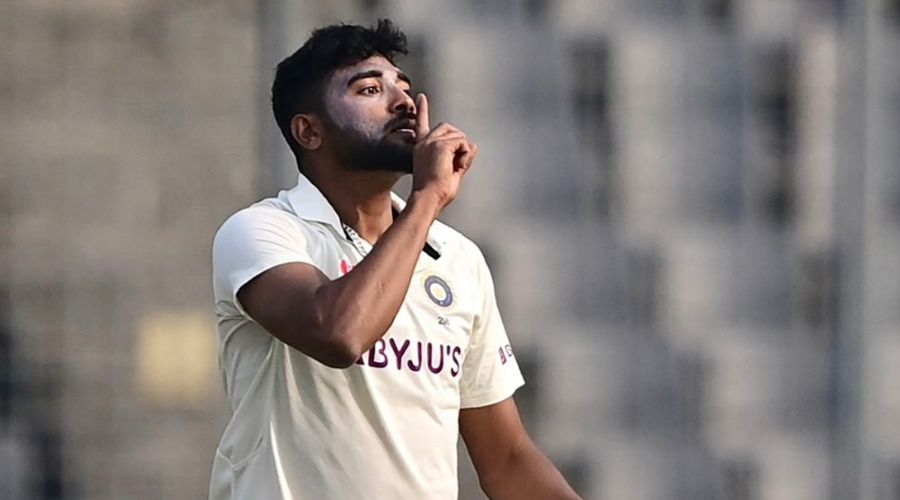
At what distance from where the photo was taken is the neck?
329 centimetres

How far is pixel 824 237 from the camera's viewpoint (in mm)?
5246

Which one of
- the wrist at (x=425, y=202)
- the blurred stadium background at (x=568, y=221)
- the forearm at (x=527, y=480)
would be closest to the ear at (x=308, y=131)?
the wrist at (x=425, y=202)

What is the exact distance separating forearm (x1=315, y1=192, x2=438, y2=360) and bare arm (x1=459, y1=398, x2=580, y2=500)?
0.63m

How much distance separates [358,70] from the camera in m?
3.37

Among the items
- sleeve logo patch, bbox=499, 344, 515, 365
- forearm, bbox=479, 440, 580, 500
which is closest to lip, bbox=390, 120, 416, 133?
sleeve logo patch, bbox=499, 344, 515, 365

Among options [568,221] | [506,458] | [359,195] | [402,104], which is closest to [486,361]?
[506,458]

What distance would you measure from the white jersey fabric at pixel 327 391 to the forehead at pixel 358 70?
9.8 inches

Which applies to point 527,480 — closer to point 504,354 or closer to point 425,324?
point 504,354

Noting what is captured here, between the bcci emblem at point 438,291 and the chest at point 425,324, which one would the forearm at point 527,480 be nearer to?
the chest at point 425,324

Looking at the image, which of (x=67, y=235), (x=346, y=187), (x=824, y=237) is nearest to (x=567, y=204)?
(x=824, y=237)

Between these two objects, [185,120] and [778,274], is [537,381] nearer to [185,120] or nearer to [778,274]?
[778,274]

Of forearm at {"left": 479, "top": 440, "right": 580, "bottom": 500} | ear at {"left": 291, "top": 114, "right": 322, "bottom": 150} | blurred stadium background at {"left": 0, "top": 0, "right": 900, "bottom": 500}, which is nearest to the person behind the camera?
ear at {"left": 291, "top": 114, "right": 322, "bottom": 150}

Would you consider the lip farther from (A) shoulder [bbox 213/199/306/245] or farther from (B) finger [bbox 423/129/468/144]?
(A) shoulder [bbox 213/199/306/245]

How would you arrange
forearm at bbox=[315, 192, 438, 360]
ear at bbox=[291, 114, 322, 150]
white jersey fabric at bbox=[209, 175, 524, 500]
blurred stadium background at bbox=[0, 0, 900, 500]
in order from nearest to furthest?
forearm at bbox=[315, 192, 438, 360], white jersey fabric at bbox=[209, 175, 524, 500], ear at bbox=[291, 114, 322, 150], blurred stadium background at bbox=[0, 0, 900, 500]
